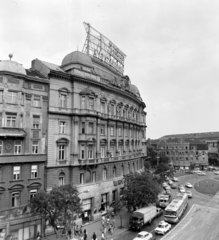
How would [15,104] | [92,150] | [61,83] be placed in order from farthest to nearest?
1. [92,150]
2. [61,83]
3. [15,104]

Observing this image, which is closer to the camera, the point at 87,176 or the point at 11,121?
the point at 11,121

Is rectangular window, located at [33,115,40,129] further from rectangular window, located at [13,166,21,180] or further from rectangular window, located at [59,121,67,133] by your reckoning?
rectangular window, located at [13,166,21,180]

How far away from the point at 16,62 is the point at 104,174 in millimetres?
26868

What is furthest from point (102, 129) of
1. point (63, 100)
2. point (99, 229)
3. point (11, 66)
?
point (11, 66)

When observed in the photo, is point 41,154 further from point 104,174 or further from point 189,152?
point 189,152

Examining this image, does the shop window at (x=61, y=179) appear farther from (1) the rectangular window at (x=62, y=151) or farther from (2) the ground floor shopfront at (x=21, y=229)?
(2) the ground floor shopfront at (x=21, y=229)

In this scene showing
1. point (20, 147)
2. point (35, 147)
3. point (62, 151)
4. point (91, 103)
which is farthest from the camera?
point (91, 103)

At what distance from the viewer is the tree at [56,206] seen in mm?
28828

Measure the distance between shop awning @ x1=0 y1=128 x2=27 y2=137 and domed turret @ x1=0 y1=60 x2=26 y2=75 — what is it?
860 cm

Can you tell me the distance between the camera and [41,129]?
36375mm

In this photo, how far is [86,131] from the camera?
41.3 meters

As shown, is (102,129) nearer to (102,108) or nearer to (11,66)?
(102,108)

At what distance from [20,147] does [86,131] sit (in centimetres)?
1195

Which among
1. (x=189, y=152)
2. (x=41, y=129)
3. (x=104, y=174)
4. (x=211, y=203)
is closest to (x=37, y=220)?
(x=41, y=129)
